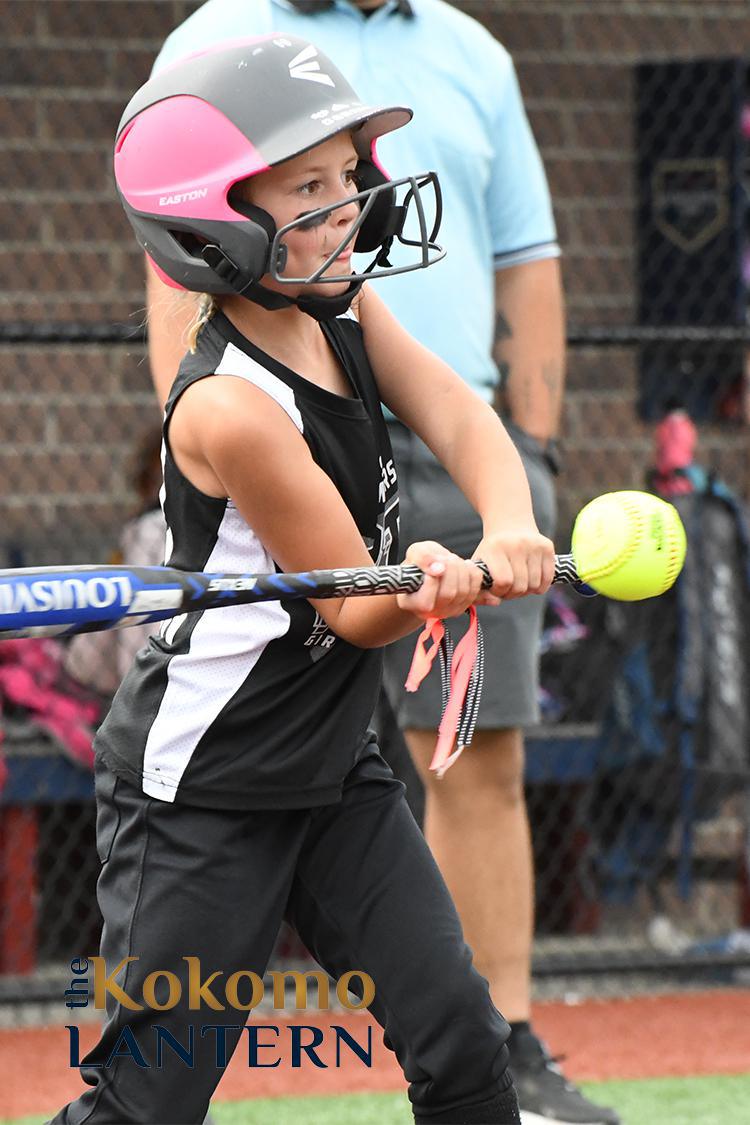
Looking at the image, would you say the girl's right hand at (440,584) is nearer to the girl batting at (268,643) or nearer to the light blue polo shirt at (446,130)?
the girl batting at (268,643)

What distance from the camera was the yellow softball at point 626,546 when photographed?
214 cm

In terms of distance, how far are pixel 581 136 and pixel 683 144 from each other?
33 centimetres

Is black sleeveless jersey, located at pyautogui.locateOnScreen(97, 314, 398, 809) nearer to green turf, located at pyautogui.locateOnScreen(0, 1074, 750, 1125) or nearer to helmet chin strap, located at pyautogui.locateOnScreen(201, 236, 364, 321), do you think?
helmet chin strap, located at pyautogui.locateOnScreen(201, 236, 364, 321)

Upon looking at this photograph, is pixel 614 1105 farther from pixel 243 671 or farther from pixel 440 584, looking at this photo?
pixel 440 584

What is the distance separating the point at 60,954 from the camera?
542cm

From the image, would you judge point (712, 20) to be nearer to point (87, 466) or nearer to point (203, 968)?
point (87, 466)

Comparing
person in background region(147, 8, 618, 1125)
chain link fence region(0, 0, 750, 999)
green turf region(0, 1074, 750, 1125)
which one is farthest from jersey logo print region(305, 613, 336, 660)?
chain link fence region(0, 0, 750, 999)

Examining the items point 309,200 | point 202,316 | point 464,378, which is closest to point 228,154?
point 309,200

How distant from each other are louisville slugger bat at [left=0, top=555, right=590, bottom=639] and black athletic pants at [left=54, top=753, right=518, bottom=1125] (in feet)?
1.35

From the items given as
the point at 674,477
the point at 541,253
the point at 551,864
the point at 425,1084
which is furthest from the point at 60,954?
the point at 425,1084

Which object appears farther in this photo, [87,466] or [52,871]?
[87,466]

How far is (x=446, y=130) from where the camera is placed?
128 inches

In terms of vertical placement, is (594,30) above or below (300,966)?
above

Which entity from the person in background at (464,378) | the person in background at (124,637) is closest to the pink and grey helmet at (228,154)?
the person in background at (464,378)
